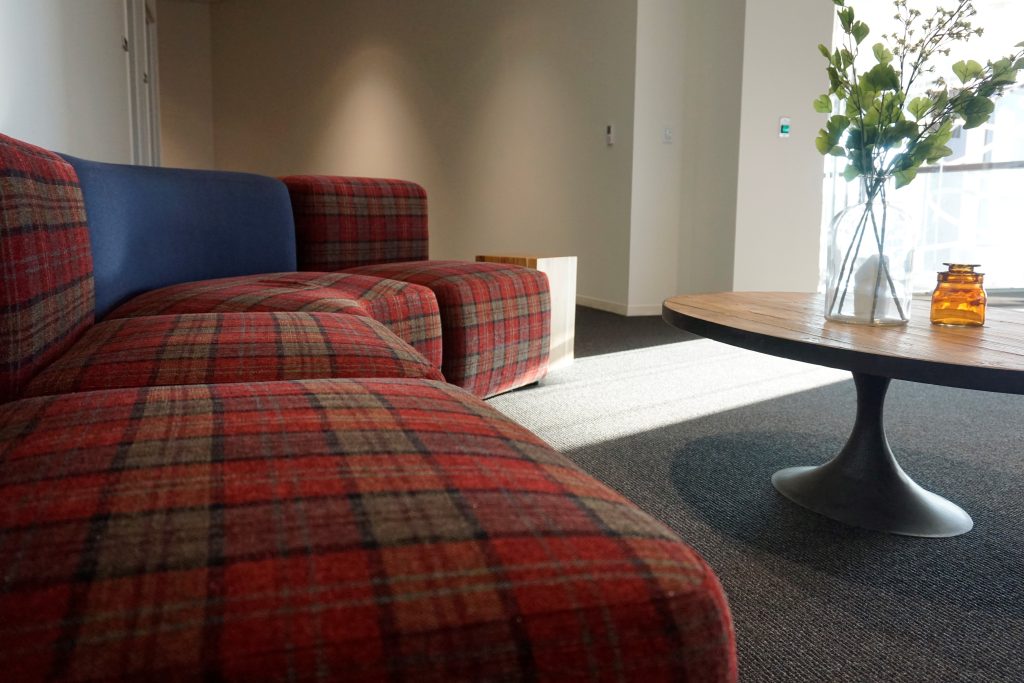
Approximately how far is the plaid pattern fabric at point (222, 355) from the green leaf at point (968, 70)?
3.61 feet

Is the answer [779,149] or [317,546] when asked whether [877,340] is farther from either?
A: [779,149]

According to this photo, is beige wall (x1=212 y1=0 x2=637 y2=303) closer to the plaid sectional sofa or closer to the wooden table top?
the wooden table top

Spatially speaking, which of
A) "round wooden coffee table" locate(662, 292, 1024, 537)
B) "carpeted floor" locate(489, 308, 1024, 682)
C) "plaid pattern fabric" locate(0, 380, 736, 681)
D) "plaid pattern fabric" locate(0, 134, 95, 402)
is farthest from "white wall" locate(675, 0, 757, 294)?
"plaid pattern fabric" locate(0, 380, 736, 681)

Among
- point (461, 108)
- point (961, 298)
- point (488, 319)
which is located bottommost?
point (488, 319)

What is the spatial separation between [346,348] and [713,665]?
0.81 metres

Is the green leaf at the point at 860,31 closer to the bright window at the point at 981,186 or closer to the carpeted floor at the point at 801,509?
the carpeted floor at the point at 801,509

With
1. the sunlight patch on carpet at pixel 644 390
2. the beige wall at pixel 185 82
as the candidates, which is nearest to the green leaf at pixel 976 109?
the sunlight patch on carpet at pixel 644 390

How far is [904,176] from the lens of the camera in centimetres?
150

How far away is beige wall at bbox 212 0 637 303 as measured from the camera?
182 inches

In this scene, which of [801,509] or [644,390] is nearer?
[801,509]

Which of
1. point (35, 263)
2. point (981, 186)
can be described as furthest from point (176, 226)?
point (981, 186)

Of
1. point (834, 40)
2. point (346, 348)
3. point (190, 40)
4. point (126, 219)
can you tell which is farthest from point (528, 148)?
point (190, 40)

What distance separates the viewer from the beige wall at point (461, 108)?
4625 mm

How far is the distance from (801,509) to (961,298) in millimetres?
508
